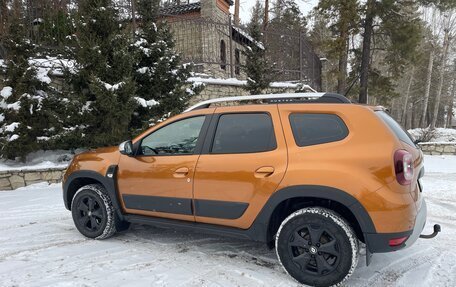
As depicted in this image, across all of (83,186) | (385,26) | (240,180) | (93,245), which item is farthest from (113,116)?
(385,26)

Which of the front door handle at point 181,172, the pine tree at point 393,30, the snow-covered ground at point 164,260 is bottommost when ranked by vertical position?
the snow-covered ground at point 164,260

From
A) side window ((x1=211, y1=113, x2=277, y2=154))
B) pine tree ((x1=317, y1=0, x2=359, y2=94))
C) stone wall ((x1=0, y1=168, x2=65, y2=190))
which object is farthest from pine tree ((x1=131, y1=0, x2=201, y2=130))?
pine tree ((x1=317, y1=0, x2=359, y2=94))

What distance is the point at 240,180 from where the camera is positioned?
340 cm

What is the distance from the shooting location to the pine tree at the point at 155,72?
29.0ft

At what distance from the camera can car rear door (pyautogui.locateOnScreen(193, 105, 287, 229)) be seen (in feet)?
10.9

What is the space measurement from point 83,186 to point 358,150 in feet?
11.4

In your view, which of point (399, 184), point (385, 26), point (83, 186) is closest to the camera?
point (399, 184)

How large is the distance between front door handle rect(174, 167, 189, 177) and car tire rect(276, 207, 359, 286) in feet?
3.74

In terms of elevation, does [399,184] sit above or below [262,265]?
above

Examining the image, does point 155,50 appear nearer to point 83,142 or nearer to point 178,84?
point 178,84

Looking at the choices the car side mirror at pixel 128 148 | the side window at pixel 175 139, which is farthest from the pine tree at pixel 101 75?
the side window at pixel 175 139

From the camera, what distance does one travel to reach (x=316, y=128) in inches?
128

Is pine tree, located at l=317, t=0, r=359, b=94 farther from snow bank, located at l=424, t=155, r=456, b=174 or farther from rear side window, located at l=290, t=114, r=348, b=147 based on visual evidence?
rear side window, located at l=290, t=114, r=348, b=147

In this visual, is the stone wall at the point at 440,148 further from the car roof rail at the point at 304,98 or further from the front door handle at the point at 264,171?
the front door handle at the point at 264,171
